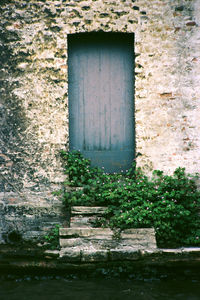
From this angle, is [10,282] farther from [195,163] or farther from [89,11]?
[89,11]

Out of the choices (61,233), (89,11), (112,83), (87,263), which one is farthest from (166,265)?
(89,11)

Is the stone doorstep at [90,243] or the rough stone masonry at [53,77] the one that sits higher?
the rough stone masonry at [53,77]

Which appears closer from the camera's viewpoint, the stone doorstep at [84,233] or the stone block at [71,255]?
the stone block at [71,255]

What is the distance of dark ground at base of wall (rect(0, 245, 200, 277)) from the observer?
4582 millimetres

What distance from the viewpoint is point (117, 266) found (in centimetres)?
458

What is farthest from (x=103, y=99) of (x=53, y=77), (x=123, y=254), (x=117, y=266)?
(x=117, y=266)

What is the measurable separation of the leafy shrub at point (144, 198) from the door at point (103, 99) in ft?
1.06

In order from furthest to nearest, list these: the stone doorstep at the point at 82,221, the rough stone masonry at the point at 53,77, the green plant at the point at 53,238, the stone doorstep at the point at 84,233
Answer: the rough stone masonry at the point at 53,77
the green plant at the point at 53,238
the stone doorstep at the point at 82,221
the stone doorstep at the point at 84,233

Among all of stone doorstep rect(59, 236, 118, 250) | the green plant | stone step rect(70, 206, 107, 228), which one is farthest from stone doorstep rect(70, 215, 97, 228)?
the green plant

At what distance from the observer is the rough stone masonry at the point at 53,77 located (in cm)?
564

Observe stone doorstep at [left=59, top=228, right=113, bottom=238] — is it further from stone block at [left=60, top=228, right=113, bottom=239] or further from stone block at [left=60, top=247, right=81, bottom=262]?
stone block at [left=60, top=247, right=81, bottom=262]

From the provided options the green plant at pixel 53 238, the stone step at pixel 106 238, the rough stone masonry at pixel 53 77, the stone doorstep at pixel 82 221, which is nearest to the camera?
the stone step at pixel 106 238

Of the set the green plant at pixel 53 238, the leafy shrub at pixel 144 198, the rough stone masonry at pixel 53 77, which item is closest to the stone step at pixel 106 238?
the leafy shrub at pixel 144 198

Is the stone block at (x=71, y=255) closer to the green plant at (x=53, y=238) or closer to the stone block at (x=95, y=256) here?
the stone block at (x=95, y=256)
